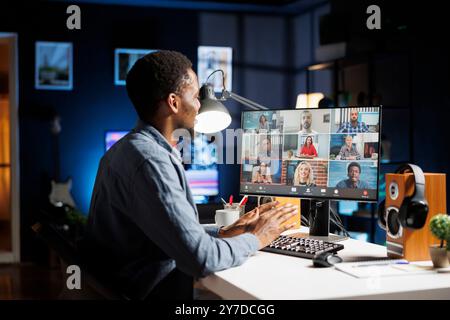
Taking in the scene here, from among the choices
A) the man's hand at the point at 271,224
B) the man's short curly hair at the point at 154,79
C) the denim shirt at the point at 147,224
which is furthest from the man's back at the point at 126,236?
the man's hand at the point at 271,224

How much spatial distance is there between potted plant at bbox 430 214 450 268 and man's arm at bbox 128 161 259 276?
24.6 inches

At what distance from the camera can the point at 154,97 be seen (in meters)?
1.81

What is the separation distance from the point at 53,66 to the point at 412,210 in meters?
4.91

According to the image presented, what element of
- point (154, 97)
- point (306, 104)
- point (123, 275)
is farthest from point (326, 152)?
point (306, 104)

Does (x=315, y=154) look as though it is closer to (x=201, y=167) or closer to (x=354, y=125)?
(x=354, y=125)

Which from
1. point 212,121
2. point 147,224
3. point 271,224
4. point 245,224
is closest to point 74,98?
point 212,121

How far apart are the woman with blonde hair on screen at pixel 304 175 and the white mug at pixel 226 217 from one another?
27 cm

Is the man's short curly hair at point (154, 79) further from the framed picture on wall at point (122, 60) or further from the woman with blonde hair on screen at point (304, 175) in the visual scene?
the framed picture on wall at point (122, 60)

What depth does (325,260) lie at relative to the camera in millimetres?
1774

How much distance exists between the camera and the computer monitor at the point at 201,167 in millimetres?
6105

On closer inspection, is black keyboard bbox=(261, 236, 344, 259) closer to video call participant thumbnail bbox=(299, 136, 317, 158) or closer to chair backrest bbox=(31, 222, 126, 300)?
video call participant thumbnail bbox=(299, 136, 317, 158)

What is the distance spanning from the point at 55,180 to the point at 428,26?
374cm

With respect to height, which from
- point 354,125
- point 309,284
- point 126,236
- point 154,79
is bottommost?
point 309,284
